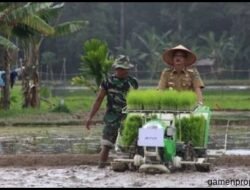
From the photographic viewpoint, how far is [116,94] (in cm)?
1045

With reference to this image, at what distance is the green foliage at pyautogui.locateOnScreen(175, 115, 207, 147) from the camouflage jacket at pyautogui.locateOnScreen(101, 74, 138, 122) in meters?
0.99

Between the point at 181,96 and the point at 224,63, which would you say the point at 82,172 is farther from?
the point at 224,63

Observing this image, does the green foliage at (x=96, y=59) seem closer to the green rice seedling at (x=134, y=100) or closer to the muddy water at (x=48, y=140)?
the muddy water at (x=48, y=140)

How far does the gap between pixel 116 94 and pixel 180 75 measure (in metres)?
1.06

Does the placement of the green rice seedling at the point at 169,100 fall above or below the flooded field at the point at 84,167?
above

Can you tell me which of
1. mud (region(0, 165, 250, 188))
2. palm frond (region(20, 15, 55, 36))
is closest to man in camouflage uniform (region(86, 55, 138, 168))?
mud (region(0, 165, 250, 188))

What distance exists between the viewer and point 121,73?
34.1 feet

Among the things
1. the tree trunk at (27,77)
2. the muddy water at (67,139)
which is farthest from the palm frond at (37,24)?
the tree trunk at (27,77)

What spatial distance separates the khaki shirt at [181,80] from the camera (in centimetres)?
1060

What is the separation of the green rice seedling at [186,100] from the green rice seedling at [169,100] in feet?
0.19

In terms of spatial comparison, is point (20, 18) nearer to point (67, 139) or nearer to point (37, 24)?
point (37, 24)

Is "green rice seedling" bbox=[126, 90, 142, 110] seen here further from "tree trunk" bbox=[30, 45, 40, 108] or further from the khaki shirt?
"tree trunk" bbox=[30, 45, 40, 108]

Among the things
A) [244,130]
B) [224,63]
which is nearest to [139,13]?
[224,63]

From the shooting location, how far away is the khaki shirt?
1060cm
